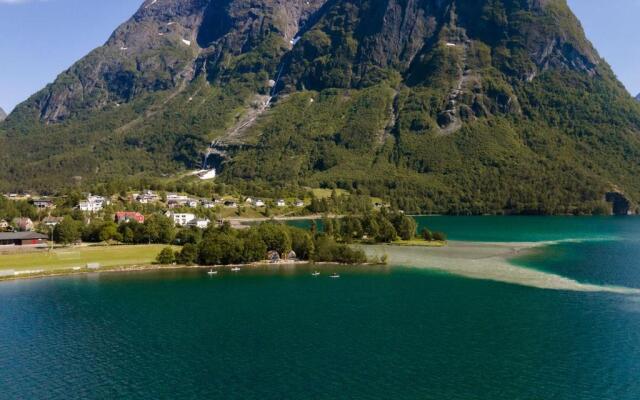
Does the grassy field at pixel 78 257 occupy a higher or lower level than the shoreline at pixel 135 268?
higher

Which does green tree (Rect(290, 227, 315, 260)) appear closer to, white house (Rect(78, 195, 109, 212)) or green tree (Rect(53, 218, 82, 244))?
green tree (Rect(53, 218, 82, 244))

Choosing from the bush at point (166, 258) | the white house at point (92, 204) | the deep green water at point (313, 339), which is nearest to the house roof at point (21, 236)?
the bush at point (166, 258)

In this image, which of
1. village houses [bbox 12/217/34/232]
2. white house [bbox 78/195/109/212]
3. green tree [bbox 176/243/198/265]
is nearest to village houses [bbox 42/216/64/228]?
village houses [bbox 12/217/34/232]

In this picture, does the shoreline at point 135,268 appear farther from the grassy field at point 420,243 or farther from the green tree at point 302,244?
the grassy field at point 420,243

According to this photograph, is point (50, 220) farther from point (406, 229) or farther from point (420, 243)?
point (420, 243)

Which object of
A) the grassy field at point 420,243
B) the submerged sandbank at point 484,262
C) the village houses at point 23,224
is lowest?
the submerged sandbank at point 484,262

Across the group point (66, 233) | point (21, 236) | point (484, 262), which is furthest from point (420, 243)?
point (21, 236)

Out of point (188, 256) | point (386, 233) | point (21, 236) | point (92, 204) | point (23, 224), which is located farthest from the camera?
point (92, 204)

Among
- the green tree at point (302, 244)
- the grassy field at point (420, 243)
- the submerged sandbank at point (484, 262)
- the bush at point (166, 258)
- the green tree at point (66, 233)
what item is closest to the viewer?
the submerged sandbank at point (484, 262)
